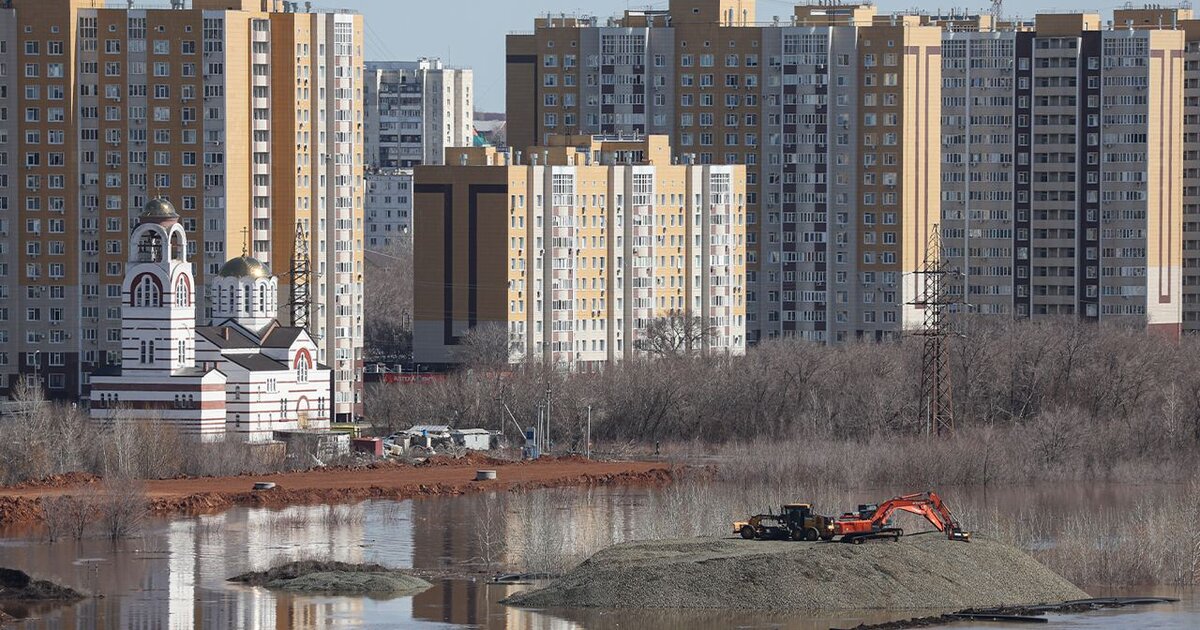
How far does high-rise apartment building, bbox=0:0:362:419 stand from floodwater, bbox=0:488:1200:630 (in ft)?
105

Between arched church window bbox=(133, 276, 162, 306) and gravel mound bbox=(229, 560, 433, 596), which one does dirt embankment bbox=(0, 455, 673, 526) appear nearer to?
arched church window bbox=(133, 276, 162, 306)

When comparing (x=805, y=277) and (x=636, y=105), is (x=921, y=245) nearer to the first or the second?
(x=805, y=277)

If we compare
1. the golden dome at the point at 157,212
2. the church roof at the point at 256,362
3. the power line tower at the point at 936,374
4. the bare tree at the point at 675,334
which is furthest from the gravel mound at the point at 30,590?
the bare tree at the point at 675,334

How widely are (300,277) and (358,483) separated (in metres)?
28.1

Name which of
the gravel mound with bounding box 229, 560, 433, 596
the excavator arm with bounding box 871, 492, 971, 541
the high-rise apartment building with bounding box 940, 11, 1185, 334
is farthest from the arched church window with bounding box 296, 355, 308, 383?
the high-rise apartment building with bounding box 940, 11, 1185, 334

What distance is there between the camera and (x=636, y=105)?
13612 centimetres

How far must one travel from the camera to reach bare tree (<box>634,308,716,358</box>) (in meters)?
123

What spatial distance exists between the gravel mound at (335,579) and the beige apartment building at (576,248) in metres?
55.1

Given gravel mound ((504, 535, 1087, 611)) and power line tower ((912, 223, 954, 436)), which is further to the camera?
power line tower ((912, 223, 954, 436))

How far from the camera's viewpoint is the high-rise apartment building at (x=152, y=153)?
11225 centimetres

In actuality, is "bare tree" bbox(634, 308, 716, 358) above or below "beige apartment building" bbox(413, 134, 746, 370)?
below

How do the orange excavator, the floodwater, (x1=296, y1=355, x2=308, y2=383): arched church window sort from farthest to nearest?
(x1=296, y1=355, x2=308, y2=383): arched church window, the orange excavator, the floodwater

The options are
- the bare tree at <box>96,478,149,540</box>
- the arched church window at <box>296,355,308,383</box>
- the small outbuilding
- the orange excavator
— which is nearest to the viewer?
the orange excavator

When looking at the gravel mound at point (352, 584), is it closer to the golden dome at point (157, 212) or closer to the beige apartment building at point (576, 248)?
the golden dome at point (157, 212)
